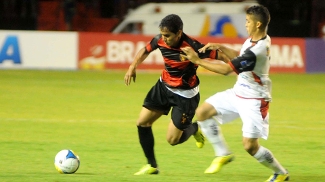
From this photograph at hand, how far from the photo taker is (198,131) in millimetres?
8594

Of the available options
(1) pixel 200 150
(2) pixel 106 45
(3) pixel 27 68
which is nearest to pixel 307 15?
(2) pixel 106 45

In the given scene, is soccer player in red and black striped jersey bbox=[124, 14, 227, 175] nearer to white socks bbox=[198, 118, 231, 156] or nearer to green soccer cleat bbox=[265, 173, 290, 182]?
white socks bbox=[198, 118, 231, 156]

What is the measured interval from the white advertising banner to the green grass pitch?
1.38 meters

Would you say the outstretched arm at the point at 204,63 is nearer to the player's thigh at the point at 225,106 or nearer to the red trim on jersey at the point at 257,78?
the red trim on jersey at the point at 257,78

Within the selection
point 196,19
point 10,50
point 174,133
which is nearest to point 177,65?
point 174,133

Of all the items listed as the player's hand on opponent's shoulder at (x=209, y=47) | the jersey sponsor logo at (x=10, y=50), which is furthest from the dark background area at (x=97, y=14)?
the player's hand on opponent's shoulder at (x=209, y=47)

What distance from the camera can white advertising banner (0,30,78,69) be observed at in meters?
20.6

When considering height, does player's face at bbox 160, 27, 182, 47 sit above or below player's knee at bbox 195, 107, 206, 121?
above

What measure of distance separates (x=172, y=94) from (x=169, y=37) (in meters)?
0.74

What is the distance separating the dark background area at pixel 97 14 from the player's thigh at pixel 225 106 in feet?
62.9

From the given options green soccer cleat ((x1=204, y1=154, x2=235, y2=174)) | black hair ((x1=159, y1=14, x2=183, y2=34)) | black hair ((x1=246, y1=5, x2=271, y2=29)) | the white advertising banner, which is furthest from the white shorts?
the white advertising banner

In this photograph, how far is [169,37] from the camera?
7.57 m

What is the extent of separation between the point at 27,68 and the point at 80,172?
13809mm

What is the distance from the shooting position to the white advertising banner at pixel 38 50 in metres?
20.6
